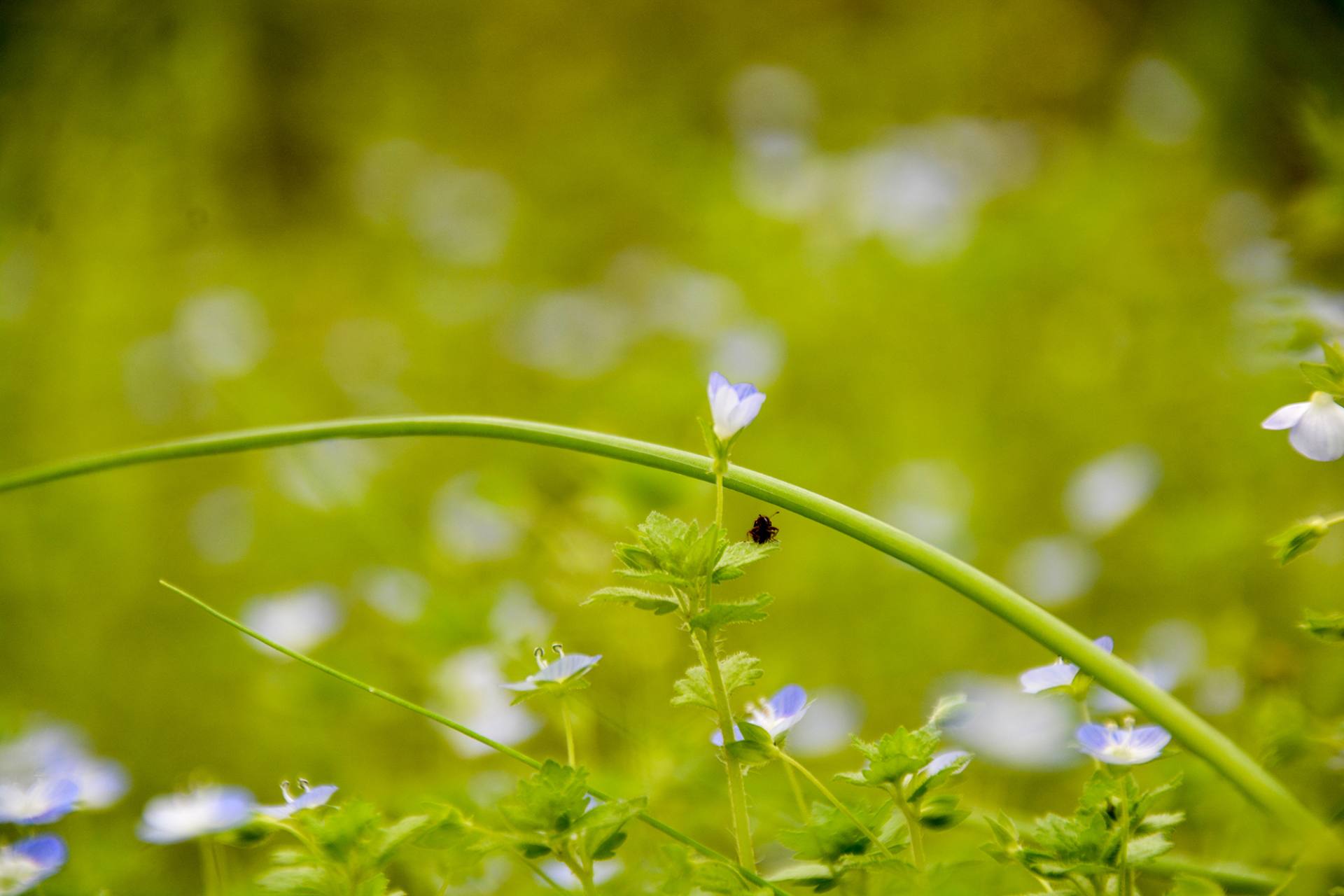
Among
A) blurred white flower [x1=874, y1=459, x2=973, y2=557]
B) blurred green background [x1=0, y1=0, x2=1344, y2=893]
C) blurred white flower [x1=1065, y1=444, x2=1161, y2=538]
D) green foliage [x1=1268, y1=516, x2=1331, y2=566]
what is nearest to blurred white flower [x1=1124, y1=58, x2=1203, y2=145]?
blurred green background [x1=0, y1=0, x2=1344, y2=893]

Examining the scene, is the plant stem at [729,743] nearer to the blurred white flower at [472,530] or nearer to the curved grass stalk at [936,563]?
the curved grass stalk at [936,563]

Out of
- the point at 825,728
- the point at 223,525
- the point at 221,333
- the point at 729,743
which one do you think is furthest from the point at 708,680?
Result: the point at 221,333

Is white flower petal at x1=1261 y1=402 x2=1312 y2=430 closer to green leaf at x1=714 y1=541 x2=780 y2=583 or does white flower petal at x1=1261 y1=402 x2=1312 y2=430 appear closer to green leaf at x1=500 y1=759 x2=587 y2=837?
green leaf at x1=714 y1=541 x2=780 y2=583

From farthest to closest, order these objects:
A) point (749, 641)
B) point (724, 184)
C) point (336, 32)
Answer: point (336, 32), point (724, 184), point (749, 641)

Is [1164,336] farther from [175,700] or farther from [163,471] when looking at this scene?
[163,471]

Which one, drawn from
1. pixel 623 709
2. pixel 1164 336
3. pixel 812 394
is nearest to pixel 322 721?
pixel 623 709

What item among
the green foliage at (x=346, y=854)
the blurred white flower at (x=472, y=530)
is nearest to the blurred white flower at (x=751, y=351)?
the blurred white flower at (x=472, y=530)
